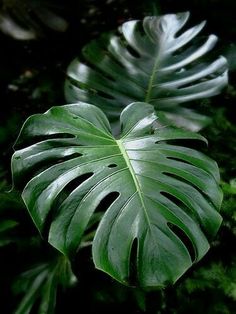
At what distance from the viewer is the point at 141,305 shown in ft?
4.35

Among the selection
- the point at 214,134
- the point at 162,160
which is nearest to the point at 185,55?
the point at 214,134

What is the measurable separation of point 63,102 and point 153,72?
498 mm

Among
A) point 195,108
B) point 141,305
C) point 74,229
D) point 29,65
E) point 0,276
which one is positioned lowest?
point 141,305

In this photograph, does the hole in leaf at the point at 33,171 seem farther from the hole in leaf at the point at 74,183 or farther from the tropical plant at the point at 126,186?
the hole in leaf at the point at 74,183

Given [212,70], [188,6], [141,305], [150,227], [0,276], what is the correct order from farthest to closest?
[188,6] → [212,70] → [0,276] → [141,305] → [150,227]

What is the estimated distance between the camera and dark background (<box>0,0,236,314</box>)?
1.35 metres

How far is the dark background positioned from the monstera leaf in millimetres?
137

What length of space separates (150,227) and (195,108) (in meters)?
0.80

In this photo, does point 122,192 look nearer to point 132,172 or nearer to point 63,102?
point 132,172

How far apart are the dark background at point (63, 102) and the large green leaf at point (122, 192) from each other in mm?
298

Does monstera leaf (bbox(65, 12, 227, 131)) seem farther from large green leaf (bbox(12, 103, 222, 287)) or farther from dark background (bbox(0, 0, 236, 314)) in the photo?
large green leaf (bbox(12, 103, 222, 287))

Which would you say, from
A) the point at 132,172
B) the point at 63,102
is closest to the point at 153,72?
the point at 63,102

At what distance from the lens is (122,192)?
101cm

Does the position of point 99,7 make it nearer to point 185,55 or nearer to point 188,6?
point 188,6
